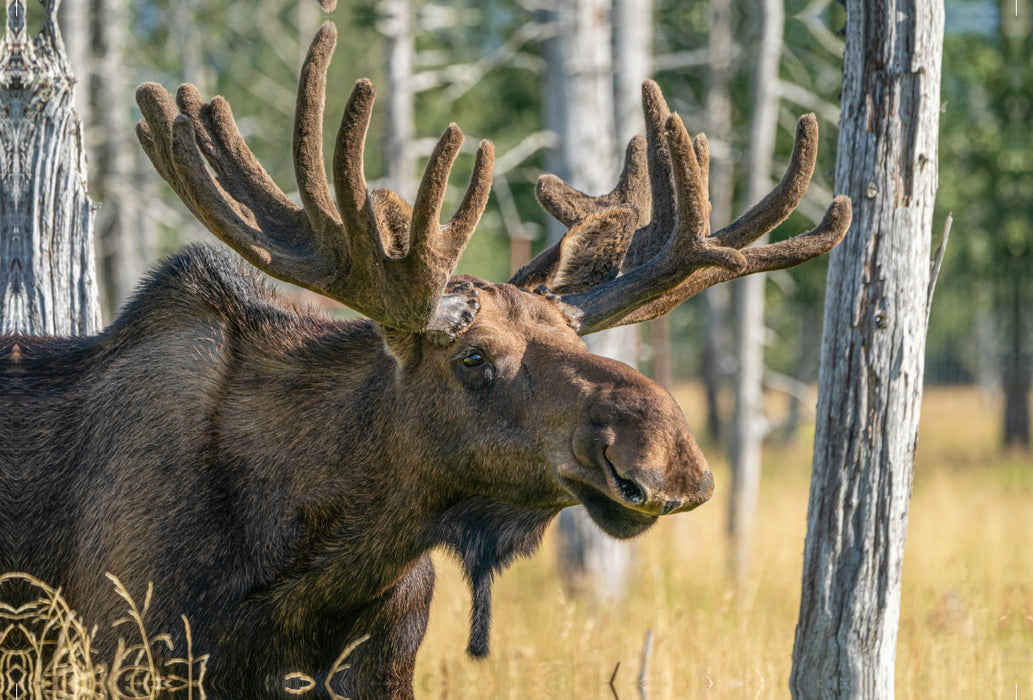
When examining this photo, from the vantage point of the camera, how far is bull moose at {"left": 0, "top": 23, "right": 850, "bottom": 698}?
3467 millimetres

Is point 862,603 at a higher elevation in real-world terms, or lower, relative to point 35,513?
lower

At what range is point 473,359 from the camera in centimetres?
356

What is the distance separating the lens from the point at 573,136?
8.30 m

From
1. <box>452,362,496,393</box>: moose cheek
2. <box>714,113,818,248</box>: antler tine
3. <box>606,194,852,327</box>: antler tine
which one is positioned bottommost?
<box>452,362,496,393</box>: moose cheek

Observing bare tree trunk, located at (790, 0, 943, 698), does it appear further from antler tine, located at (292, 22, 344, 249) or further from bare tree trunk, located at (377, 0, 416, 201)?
bare tree trunk, located at (377, 0, 416, 201)

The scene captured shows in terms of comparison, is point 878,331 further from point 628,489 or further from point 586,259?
point 628,489

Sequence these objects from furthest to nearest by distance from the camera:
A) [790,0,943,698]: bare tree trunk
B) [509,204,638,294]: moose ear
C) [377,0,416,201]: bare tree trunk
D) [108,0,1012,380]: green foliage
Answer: [108,0,1012,380]: green foliage < [377,0,416,201]: bare tree trunk < [509,204,638,294]: moose ear < [790,0,943,698]: bare tree trunk

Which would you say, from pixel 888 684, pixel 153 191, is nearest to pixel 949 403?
pixel 153 191

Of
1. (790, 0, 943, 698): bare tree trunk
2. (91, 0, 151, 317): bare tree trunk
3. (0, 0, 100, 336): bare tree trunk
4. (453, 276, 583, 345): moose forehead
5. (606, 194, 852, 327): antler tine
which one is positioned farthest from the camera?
(91, 0, 151, 317): bare tree trunk

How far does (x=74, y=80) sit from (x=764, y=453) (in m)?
17.9

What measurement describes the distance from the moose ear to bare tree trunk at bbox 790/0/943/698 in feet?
2.85

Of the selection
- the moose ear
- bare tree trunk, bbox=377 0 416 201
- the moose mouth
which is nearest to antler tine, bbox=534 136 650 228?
the moose ear

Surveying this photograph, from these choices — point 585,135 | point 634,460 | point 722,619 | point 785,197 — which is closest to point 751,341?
point 585,135

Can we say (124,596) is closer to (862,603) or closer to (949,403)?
(862,603)
